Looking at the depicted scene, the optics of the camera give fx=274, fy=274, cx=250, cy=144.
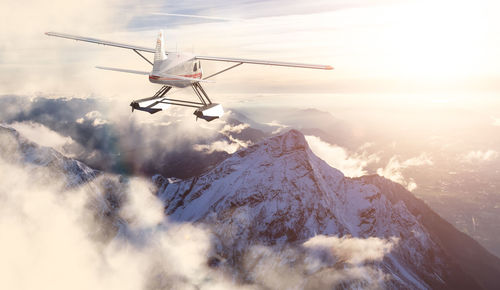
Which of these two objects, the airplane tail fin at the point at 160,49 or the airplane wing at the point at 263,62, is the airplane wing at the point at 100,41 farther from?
the airplane wing at the point at 263,62

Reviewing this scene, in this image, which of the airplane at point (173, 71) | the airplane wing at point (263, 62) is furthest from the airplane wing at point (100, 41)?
the airplane wing at point (263, 62)

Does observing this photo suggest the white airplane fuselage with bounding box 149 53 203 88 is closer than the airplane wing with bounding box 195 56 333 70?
Yes

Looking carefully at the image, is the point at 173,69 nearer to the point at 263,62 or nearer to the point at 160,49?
the point at 160,49

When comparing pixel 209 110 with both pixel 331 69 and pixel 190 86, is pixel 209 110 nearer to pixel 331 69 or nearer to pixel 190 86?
pixel 190 86

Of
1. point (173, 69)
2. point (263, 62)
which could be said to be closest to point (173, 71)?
point (173, 69)

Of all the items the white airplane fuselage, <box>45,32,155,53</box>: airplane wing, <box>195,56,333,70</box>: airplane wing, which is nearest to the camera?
the white airplane fuselage

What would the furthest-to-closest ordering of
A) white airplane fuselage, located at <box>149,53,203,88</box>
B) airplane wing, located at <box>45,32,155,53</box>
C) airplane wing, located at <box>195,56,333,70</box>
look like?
airplane wing, located at <box>45,32,155,53</box> < airplane wing, located at <box>195,56,333,70</box> < white airplane fuselage, located at <box>149,53,203,88</box>

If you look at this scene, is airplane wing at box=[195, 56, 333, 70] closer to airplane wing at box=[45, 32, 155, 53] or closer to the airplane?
the airplane

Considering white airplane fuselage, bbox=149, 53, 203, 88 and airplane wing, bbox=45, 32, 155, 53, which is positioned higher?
airplane wing, bbox=45, 32, 155, 53

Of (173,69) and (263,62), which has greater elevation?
(263,62)

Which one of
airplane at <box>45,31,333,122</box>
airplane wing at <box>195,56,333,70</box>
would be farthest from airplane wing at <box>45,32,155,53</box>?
airplane wing at <box>195,56,333,70</box>

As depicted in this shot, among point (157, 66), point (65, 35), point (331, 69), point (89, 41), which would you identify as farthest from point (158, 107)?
point (331, 69)
